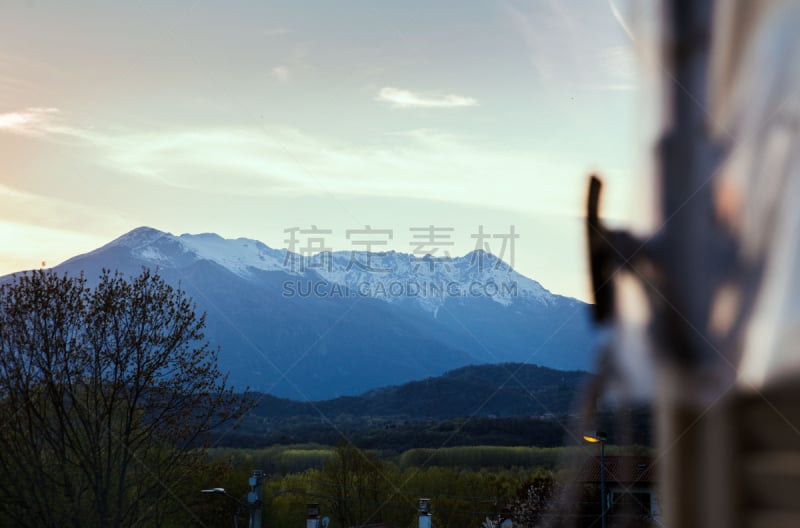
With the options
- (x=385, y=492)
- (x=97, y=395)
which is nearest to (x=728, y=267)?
(x=97, y=395)

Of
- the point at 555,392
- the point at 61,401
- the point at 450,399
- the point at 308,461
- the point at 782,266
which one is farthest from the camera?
the point at 450,399

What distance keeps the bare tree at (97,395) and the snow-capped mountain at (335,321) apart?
312 ft

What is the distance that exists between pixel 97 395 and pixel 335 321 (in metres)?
140

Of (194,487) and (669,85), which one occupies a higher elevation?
(669,85)

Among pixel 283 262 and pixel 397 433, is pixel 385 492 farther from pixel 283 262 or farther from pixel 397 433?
pixel 283 262

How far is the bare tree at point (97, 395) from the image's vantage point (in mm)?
11898

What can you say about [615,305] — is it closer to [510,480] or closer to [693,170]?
[693,170]

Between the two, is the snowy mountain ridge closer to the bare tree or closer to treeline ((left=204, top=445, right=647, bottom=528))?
treeline ((left=204, top=445, right=647, bottom=528))

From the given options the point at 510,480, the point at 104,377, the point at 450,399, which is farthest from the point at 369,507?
the point at 450,399

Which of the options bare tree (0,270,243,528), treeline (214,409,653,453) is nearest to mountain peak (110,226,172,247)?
treeline (214,409,653,453)

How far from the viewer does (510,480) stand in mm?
35000

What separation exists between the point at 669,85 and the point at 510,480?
3574 cm

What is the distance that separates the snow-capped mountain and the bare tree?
9510 cm

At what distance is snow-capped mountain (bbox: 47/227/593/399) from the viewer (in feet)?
421
